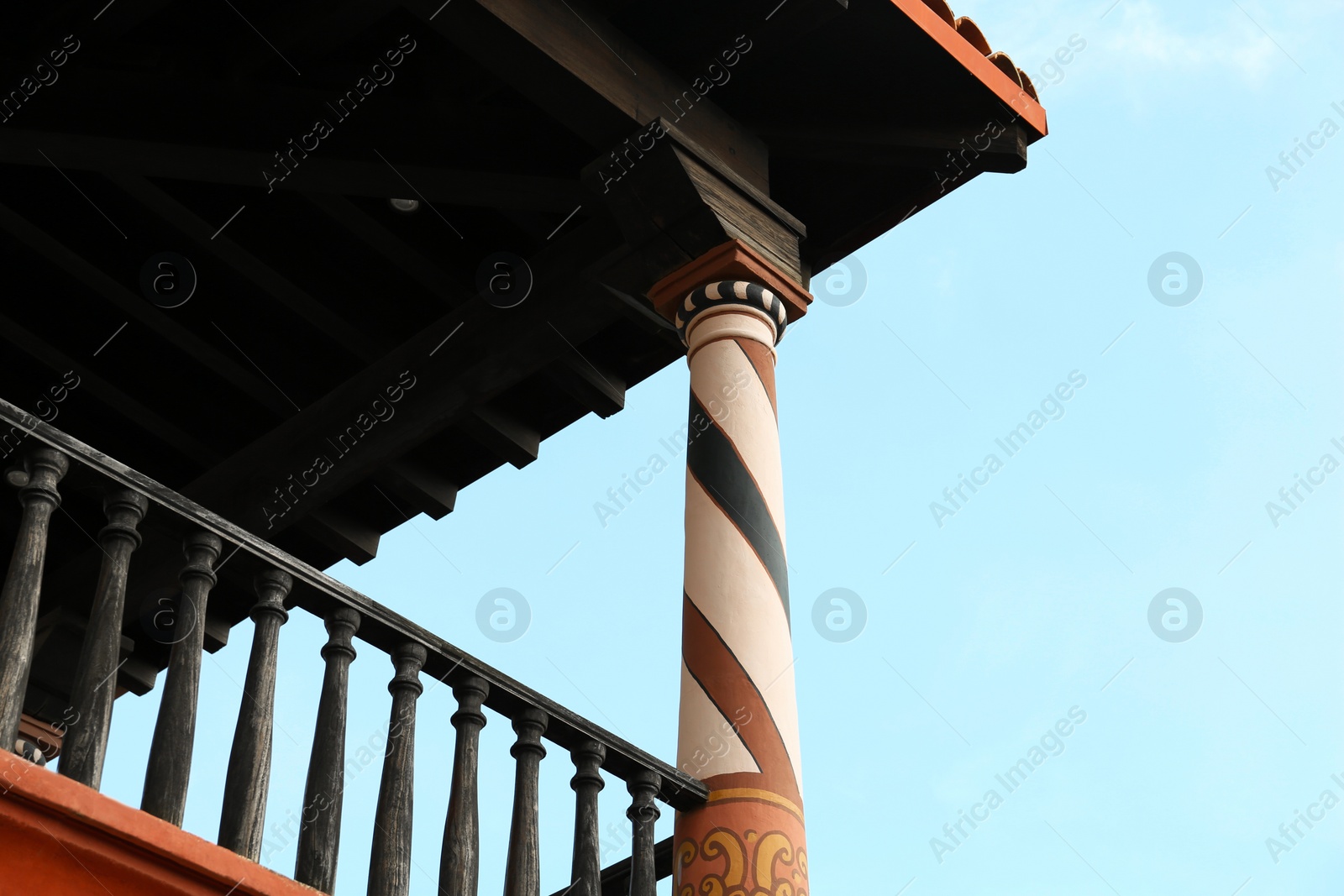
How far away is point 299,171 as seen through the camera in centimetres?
612

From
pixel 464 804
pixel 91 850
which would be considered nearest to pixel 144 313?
pixel 464 804

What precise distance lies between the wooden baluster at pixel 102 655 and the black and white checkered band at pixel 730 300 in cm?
242

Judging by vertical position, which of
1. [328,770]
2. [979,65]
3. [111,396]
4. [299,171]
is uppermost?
[979,65]

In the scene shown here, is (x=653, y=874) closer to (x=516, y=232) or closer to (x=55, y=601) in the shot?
(x=516, y=232)

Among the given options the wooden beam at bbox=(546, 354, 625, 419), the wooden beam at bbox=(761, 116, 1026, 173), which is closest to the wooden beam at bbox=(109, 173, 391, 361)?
the wooden beam at bbox=(546, 354, 625, 419)

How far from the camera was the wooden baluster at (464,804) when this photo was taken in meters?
4.20

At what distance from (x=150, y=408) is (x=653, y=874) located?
381cm

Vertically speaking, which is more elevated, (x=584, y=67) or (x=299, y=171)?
(x=299, y=171)

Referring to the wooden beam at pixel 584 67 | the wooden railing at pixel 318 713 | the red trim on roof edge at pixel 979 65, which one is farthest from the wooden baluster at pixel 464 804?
the red trim on roof edge at pixel 979 65

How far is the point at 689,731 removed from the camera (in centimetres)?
511

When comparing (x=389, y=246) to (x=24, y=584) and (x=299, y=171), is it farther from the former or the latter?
(x=24, y=584)

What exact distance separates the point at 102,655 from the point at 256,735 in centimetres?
42

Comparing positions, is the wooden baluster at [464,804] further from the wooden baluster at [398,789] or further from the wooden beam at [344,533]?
the wooden beam at [344,533]

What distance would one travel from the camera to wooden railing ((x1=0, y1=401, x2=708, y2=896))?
364 cm
